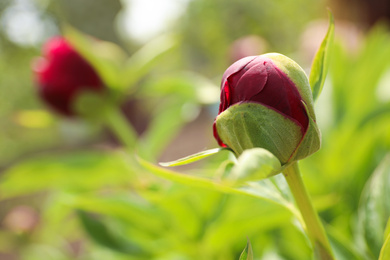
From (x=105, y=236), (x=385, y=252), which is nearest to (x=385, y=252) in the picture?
(x=385, y=252)

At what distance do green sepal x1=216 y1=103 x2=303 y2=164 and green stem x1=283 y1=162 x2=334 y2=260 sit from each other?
0.8 inches

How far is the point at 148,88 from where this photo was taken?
1.87ft

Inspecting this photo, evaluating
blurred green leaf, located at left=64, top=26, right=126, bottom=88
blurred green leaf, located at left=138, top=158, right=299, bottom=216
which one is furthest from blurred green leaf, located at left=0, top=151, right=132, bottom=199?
blurred green leaf, located at left=138, top=158, right=299, bottom=216

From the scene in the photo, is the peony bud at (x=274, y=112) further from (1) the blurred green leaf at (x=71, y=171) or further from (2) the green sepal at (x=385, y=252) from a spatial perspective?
(1) the blurred green leaf at (x=71, y=171)

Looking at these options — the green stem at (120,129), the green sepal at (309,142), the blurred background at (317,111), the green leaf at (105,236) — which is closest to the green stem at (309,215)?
the green sepal at (309,142)

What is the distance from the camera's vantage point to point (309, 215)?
0.60 feet

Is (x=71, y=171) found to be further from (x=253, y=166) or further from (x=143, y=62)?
(x=253, y=166)

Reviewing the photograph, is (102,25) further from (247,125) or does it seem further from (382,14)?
(247,125)

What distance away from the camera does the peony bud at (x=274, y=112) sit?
0.16 metres

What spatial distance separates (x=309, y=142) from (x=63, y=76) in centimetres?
42

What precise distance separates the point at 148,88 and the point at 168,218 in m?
0.23

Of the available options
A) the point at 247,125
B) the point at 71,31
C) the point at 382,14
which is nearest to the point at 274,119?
the point at 247,125

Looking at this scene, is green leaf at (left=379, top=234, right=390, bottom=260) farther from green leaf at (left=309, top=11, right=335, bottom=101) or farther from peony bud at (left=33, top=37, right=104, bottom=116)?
peony bud at (left=33, top=37, right=104, bottom=116)

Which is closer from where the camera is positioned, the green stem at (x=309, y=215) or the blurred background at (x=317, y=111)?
the green stem at (x=309, y=215)
